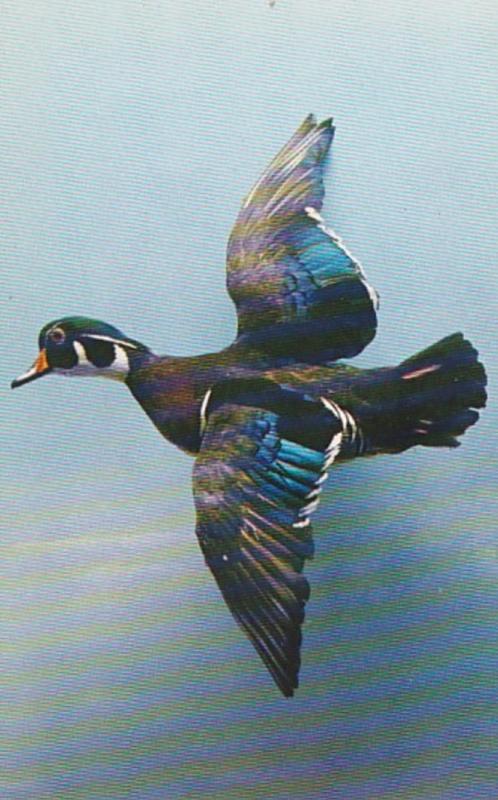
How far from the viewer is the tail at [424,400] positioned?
161cm

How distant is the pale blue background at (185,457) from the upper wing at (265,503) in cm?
5

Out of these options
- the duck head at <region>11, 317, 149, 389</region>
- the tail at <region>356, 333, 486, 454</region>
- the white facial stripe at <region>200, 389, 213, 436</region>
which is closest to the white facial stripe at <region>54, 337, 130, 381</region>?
the duck head at <region>11, 317, 149, 389</region>

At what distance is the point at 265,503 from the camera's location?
151 cm

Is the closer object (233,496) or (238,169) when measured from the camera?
(233,496)

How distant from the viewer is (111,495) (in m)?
1.64

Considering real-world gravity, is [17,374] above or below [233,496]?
above

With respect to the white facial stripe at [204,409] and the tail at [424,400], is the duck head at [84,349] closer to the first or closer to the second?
the white facial stripe at [204,409]

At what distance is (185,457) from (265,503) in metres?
0.19

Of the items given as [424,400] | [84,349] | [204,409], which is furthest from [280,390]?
[84,349]

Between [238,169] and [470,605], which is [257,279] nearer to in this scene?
[238,169]

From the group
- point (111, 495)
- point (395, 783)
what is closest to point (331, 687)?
point (395, 783)

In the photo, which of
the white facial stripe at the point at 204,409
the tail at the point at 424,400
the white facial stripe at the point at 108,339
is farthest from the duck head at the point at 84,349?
the tail at the point at 424,400

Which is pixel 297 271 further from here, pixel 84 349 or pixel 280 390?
pixel 84 349

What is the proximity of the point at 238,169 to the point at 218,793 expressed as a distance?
101cm
